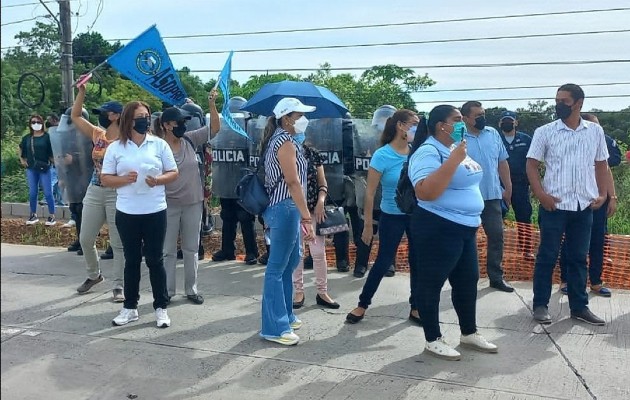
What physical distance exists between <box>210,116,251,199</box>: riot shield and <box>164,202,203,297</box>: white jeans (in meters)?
1.66

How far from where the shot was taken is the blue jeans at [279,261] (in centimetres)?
459

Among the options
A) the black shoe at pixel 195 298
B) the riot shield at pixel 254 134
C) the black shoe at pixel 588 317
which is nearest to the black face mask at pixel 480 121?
the black shoe at pixel 588 317

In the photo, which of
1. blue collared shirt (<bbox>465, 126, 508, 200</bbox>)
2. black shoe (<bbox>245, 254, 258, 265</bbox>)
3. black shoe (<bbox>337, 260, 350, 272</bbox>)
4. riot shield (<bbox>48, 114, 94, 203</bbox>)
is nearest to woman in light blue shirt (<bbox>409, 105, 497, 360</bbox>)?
blue collared shirt (<bbox>465, 126, 508, 200</bbox>)

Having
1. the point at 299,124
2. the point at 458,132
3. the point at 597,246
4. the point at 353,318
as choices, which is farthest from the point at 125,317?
the point at 597,246

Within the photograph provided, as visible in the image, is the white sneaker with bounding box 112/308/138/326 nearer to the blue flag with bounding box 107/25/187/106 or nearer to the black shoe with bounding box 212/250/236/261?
the blue flag with bounding box 107/25/187/106

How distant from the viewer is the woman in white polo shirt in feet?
16.2

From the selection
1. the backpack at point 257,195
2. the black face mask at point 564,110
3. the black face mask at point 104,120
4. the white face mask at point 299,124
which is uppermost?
the black face mask at point 564,110

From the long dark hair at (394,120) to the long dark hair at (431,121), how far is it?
647mm

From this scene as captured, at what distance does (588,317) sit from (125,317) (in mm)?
3659

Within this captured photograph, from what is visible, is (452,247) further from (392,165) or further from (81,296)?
(81,296)

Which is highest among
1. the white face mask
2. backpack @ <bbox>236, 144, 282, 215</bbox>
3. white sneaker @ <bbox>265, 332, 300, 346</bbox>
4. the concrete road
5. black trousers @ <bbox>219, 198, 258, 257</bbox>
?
the white face mask

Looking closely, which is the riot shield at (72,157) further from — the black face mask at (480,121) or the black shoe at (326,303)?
the black face mask at (480,121)

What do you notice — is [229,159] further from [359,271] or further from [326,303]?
[326,303]

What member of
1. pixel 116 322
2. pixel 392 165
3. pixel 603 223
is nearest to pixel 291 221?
pixel 392 165
